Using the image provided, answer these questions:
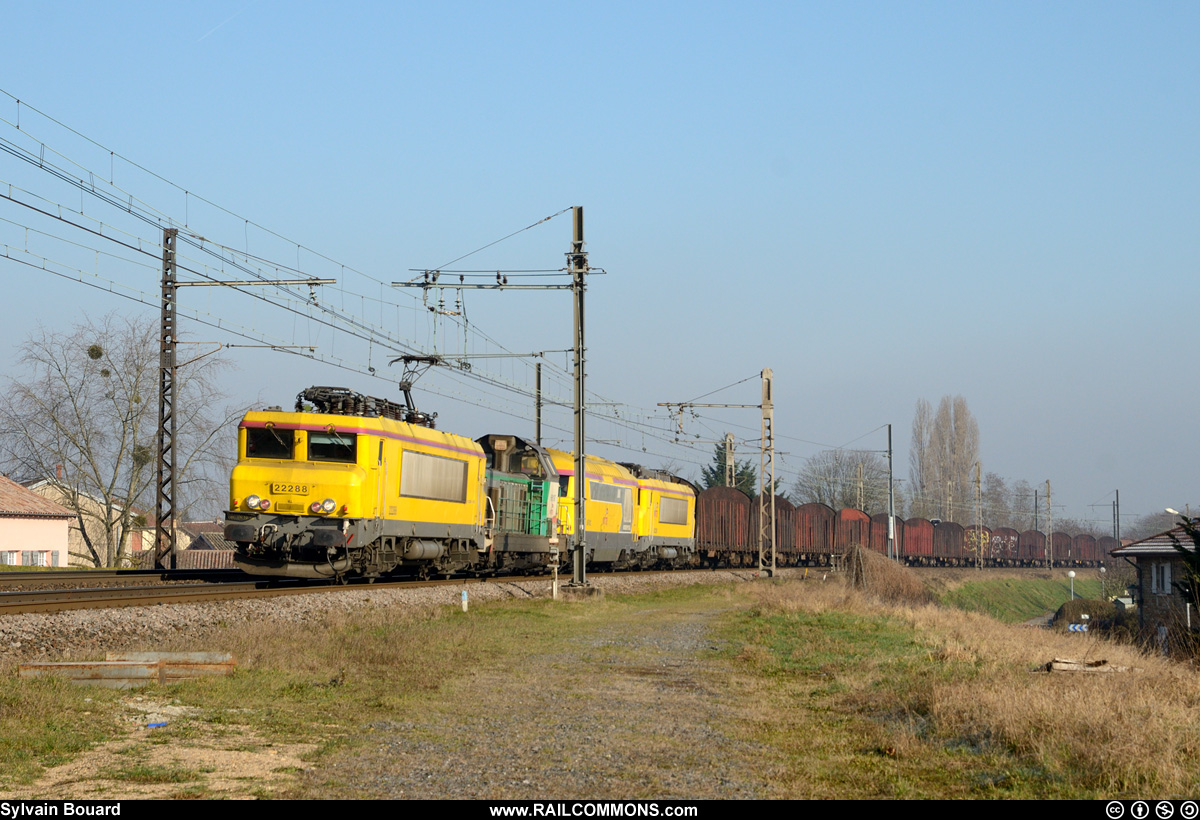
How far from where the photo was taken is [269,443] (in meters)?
21.2

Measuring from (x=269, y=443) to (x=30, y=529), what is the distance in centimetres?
3861

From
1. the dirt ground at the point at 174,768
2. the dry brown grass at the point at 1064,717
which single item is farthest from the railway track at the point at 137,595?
the dry brown grass at the point at 1064,717

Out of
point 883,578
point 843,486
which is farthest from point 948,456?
point 883,578

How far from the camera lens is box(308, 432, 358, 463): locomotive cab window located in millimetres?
20906

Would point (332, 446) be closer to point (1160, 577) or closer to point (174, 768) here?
point (174, 768)

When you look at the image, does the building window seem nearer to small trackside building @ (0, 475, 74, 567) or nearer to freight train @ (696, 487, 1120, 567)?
freight train @ (696, 487, 1120, 567)

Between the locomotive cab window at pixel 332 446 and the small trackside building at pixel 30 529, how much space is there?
1440 inches

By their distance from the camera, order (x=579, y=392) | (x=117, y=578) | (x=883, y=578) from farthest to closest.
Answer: (x=883, y=578) < (x=579, y=392) < (x=117, y=578)

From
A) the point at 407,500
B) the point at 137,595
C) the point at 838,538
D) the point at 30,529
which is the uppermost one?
the point at 407,500

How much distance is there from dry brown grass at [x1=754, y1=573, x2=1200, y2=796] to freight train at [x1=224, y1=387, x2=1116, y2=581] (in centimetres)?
1157

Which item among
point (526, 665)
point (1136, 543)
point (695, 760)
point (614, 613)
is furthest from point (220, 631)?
point (1136, 543)

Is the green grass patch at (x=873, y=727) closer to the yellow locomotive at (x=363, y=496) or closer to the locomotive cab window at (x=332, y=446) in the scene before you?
the yellow locomotive at (x=363, y=496)

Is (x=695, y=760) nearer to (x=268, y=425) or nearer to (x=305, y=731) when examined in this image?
(x=305, y=731)

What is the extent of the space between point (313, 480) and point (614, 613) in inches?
309
